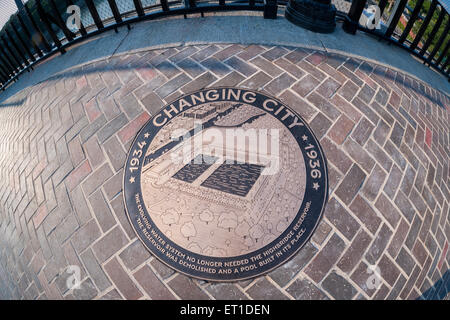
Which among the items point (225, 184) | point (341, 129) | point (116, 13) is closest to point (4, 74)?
point (116, 13)

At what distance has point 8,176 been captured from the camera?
9.34 feet

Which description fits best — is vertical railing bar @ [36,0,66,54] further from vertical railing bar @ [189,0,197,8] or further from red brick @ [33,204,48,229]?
red brick @ [33,204,48,229]

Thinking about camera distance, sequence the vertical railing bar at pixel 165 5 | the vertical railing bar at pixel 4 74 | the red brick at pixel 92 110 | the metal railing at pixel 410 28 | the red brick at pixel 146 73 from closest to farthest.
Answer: the red brick at pixel 92 110 → the red brick at pixel 146 73 → the metal railing at pixel 410 28 → the vertical railing bar at pixel 165 5 → the vertical railing bar at pixel 4 74

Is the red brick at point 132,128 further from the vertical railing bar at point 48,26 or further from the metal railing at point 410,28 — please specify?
the metal railing at point 410,28

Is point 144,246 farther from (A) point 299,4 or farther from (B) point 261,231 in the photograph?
(A) point 299,4

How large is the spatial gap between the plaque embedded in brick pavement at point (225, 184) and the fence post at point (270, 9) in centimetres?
165

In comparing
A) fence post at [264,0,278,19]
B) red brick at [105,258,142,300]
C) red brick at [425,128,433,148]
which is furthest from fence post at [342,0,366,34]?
red brick at [105,258,142,300]

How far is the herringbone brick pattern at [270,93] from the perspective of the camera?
199cm

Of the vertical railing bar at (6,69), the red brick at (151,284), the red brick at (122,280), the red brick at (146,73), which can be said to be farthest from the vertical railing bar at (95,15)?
the red brick at (151,284)

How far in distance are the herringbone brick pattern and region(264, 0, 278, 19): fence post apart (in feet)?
2.64

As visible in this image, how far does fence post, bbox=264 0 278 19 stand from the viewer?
11.1 ft
